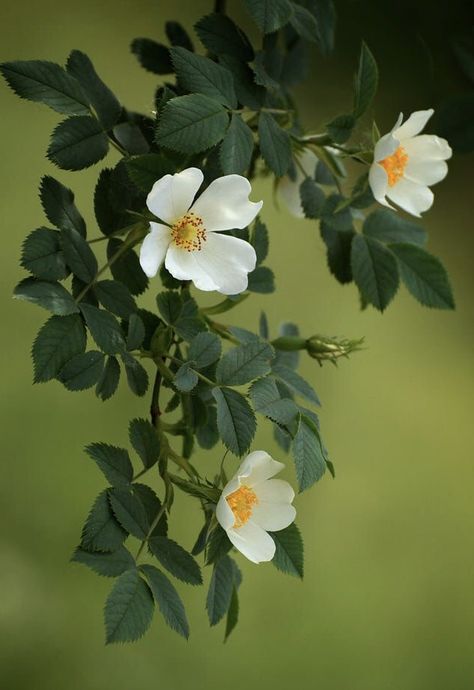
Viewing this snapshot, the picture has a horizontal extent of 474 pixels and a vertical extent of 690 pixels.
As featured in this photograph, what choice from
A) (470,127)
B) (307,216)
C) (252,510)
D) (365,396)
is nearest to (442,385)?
(365,396)

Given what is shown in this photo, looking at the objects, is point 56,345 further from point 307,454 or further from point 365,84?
point 365,84

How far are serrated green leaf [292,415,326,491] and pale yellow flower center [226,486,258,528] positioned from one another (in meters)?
0.06

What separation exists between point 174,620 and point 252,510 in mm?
114

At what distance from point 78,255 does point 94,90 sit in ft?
0.55

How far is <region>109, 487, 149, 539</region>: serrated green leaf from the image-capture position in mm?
750

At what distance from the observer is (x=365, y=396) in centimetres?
145

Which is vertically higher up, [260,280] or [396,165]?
[396,165]

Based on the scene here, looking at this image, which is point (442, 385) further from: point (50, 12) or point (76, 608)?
point (50, 12)

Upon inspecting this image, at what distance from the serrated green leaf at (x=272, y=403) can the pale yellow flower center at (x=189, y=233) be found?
0.13 m

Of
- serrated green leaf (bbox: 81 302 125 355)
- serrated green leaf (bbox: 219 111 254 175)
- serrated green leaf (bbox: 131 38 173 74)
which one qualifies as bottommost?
serrated green leaf (bbox: 81 302 125 355)

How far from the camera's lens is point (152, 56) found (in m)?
0.98

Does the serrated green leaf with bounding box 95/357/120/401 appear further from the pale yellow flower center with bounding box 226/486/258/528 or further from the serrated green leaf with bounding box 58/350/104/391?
the pale yellow flower center with bounding box 226/486/258/528

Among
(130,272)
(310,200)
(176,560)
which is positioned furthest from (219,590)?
(310,200)

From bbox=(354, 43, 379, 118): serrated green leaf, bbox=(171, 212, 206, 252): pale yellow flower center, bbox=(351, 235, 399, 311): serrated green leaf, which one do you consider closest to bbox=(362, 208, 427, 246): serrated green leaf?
bbox=(351, 235, 399, 311): serrated green leaf
